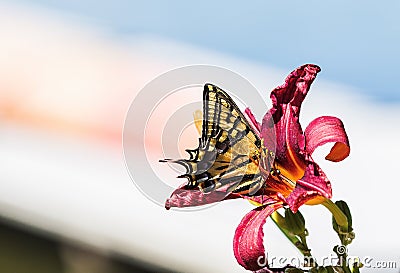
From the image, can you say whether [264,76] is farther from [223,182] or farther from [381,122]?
[223,182]

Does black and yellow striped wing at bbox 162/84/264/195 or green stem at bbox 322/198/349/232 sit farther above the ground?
black and yellow striped wing at bbox 162/84/264/195

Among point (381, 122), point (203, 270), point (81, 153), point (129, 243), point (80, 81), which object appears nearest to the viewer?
point (203, 270)

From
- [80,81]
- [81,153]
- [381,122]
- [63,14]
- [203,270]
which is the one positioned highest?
[63,14]

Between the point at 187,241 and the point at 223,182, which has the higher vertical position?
the point at 187,241

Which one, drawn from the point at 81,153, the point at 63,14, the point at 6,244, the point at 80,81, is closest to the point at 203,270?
the point at 6,244

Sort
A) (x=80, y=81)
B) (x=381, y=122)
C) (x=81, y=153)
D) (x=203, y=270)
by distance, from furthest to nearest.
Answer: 1. (x=80, y=81)
2. (x=381, y=122)
3. (x=81, y=153)
4. (x=203, y=270)
